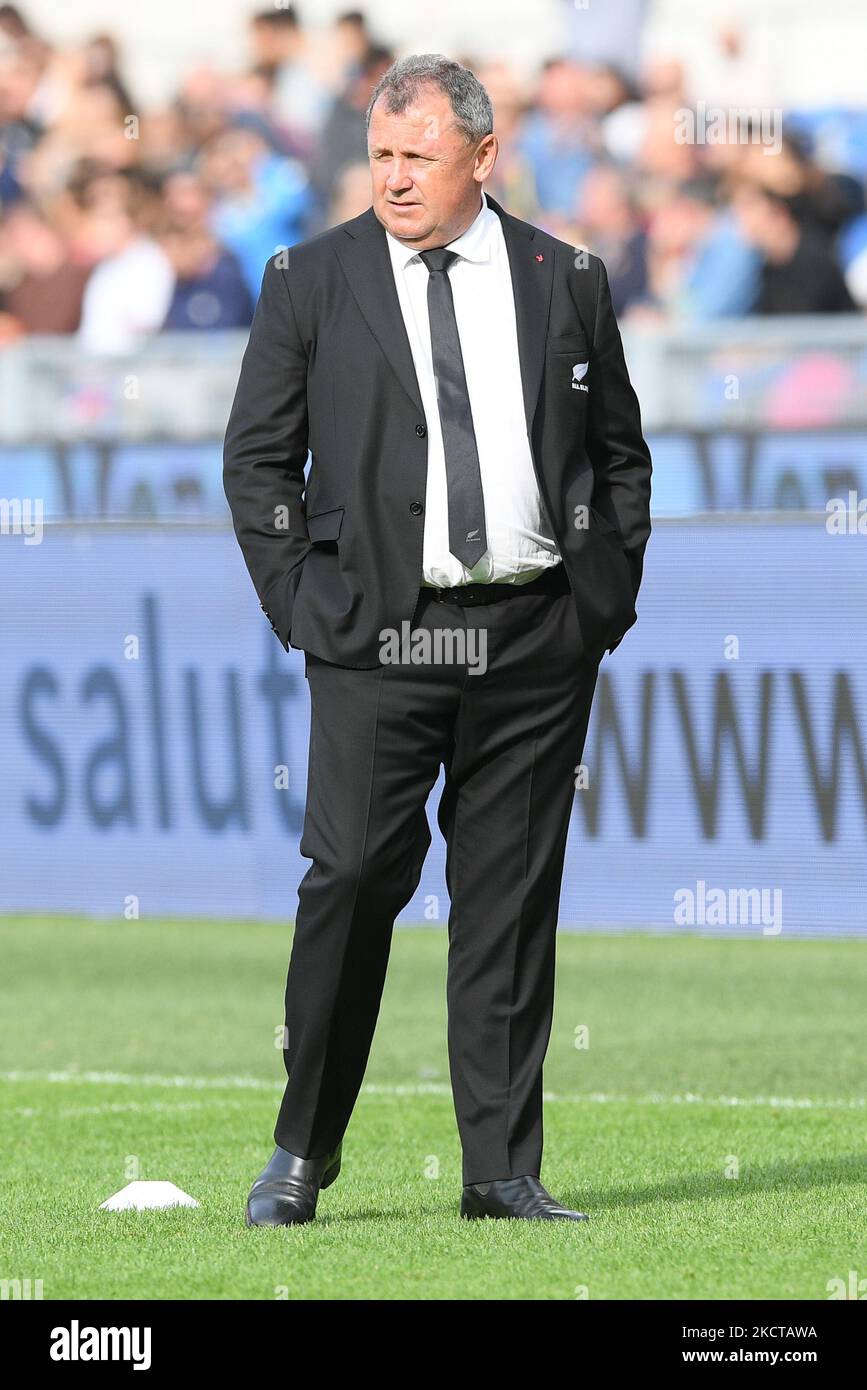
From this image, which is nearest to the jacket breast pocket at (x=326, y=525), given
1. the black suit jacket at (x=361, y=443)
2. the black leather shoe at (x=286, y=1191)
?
the black suit jacket at (x=361, y=443)

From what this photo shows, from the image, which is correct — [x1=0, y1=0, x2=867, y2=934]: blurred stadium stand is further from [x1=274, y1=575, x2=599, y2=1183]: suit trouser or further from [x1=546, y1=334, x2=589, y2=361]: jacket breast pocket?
[x1=546, y1=334, x2=589, y2=361]: jacket breast pocket

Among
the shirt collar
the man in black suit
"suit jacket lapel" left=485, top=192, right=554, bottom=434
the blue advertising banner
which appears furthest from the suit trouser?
the blue advertising banner

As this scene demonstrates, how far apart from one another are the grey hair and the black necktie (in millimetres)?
244

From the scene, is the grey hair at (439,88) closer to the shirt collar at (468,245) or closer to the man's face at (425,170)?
the man's face at (425,170)

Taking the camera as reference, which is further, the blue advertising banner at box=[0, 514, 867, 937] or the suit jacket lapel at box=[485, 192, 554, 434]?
the blue advertising banner at box=[0, 514, 867, 937]

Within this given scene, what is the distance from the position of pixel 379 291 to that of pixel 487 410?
305 millimetres

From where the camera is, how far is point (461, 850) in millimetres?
4887

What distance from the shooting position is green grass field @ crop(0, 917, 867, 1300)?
435cm

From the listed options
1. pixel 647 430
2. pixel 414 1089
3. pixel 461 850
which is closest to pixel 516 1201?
pixel 461 850

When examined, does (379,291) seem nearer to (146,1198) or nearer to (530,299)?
(530,299)

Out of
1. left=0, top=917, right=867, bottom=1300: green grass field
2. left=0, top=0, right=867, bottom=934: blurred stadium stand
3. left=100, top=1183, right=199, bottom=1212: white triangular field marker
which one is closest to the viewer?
left=0, top=917, right=867, bottom=1300: green grass field

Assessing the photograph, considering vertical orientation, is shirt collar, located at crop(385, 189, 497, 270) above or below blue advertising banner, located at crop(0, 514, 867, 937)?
above

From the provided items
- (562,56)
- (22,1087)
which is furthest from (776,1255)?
(562,56)
